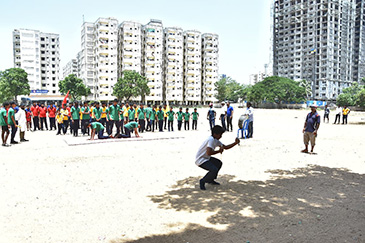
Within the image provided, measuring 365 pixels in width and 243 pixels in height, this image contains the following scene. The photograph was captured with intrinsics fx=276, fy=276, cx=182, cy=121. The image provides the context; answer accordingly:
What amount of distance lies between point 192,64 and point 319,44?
148 feet

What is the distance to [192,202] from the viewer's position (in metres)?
5.44

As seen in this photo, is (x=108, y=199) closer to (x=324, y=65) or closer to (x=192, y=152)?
(x=192, y=152)

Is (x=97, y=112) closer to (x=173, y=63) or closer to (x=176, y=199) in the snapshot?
(x=176, y=199)

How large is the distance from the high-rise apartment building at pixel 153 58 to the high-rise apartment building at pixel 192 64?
9.91 m

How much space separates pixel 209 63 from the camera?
97500 mm

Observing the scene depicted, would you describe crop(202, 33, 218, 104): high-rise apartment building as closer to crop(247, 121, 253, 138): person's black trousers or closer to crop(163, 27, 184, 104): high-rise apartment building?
crop(163, 27, 184, 104): high-rise apartment building

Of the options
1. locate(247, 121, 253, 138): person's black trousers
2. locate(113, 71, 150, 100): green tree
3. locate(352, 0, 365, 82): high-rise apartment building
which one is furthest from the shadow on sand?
locate(352, 0, 365, 82): high-rise apartment building

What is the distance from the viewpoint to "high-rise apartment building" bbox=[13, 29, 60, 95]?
82.8m

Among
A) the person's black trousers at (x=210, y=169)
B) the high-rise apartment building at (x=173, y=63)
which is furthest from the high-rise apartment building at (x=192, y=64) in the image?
the person's black trousers at (x=210, y=169)

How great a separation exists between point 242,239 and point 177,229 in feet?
3.26

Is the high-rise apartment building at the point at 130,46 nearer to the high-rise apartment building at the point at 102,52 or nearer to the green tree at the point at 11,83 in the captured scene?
the high-rise apartment building at the point at 102,52

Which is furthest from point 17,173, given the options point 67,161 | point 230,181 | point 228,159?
point 228,159

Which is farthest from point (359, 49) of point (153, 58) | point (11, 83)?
point (11, 83)

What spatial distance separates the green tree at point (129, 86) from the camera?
217 ft
